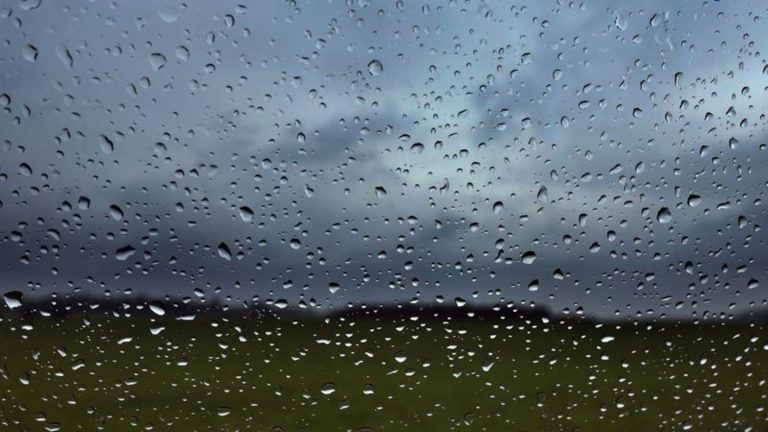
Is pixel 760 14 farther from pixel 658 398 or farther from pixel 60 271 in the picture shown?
pixel 60 271

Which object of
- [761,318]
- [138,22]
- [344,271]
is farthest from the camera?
[761,318]

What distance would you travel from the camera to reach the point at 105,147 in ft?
3.28

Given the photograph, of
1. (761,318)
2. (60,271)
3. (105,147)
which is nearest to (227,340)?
(60,271)

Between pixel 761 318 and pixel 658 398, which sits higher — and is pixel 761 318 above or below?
above

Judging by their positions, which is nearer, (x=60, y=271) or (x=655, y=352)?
(x=60, y=271)

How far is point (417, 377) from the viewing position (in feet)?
3.84

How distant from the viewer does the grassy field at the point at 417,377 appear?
1.08m

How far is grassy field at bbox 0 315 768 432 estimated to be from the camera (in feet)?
3.53

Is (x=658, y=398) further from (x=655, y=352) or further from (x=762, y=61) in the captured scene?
(x=762, y=61)

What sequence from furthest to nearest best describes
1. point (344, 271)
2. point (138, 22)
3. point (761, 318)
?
point (761, 318)
point (344, 271)
point (138, 22)

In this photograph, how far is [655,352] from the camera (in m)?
1.20

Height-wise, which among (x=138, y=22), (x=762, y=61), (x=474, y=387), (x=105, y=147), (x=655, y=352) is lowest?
(x=474, y=387)

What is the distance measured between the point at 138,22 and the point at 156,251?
1.39 ft

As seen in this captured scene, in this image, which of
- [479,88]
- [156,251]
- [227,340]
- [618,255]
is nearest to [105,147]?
[156,251]
